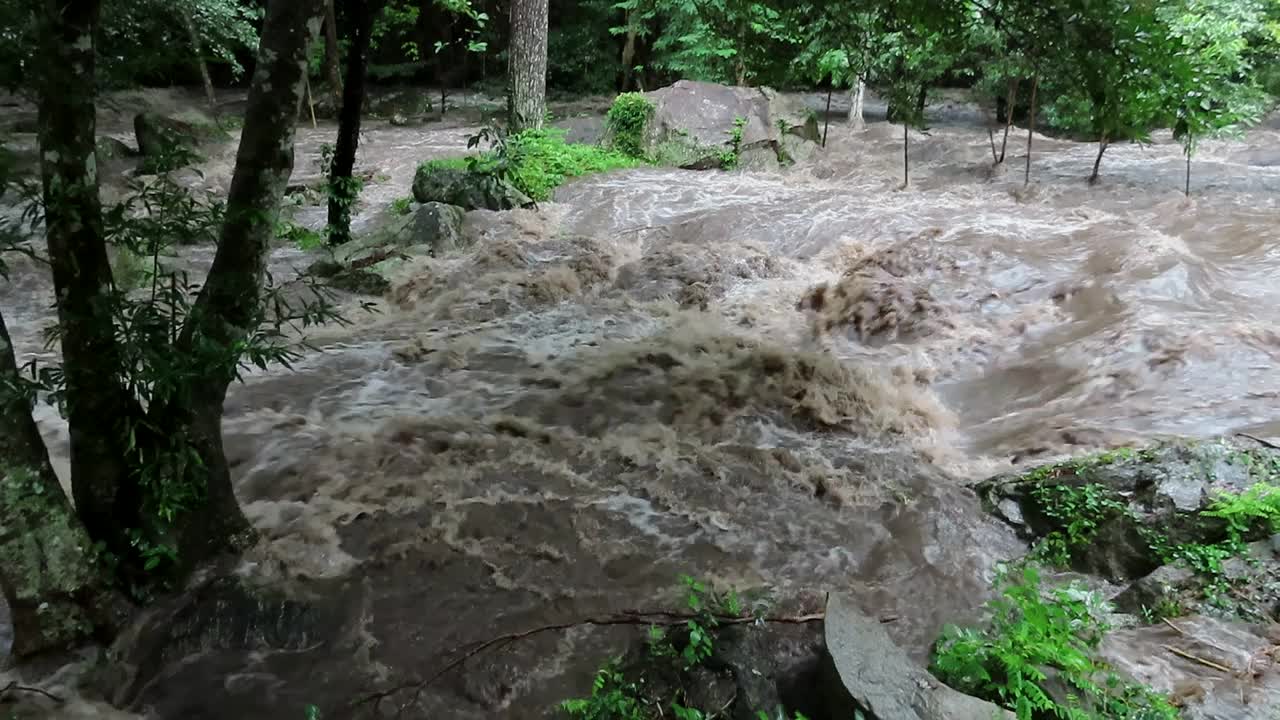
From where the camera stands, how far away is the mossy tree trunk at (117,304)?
296 centimetres

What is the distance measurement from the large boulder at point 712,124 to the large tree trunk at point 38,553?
11.7m

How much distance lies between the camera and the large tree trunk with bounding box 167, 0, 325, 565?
3.37 metres

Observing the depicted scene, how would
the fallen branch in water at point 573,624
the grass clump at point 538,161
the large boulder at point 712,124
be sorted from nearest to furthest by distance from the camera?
the fallen branch in water at point 573,624 < the grass clump at point 538,161 < the large boulder at point 712,124

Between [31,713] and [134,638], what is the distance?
43 centimetres

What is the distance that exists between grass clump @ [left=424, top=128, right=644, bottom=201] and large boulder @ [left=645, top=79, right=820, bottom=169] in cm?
78

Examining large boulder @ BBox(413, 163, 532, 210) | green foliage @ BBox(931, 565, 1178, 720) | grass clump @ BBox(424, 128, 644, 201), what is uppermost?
grass clump @ BBox(424, 128, 644, 201)

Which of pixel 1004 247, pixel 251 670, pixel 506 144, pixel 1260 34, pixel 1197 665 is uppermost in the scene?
pixel 1260 34

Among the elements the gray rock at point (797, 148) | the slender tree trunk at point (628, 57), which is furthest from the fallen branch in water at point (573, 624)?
the slender tree trunk at point (628, 57)

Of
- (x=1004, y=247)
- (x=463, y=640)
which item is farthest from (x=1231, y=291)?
(x=463, y=640)

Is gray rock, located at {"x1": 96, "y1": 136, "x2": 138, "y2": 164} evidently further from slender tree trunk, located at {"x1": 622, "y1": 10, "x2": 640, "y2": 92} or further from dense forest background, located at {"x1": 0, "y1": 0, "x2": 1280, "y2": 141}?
slender tree trunk, located at {"x1": 622, "y1": 10, "x2": 640, "y2": 92}

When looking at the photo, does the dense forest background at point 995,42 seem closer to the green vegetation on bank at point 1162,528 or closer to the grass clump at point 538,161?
the green vegetation on bank at point 1162,528

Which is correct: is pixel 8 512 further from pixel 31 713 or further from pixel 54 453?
pixel 54 453

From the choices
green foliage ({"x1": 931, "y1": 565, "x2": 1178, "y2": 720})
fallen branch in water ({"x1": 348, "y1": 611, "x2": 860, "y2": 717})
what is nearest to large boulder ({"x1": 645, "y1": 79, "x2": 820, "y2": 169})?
fallen branch in water ({"x1": 348, "y1": 611, "x2": 860, "y2": 717})

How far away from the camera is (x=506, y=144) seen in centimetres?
1207
